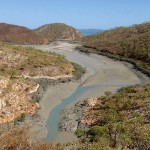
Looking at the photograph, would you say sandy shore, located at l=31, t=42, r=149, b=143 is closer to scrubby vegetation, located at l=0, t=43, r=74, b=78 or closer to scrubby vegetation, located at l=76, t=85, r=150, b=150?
scrubby vegetation, located at l=76, t=85, r=150, b=150

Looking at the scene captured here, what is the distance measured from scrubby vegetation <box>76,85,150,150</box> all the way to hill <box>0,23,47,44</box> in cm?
8664

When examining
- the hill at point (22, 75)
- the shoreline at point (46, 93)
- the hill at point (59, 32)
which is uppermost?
the hill at point (22, 75)

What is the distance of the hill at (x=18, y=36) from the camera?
137125 millimetres

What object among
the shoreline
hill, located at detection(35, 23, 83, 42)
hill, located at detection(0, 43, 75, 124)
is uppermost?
hill, located at detection(0, 43, 75, 124)

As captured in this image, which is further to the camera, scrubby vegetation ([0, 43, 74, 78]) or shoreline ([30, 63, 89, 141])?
scrubby vegetation ([0, 43, 74, 78])

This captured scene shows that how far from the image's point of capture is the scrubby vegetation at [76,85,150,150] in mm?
24719

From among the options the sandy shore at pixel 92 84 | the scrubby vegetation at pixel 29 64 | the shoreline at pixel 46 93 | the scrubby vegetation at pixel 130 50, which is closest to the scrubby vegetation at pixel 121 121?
the sandy shore at pixel 92 84

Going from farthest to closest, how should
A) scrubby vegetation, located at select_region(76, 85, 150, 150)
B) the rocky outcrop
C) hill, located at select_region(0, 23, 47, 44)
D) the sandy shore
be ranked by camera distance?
1. hill, located at select_region(0, 23, 47, 44)
2. the rocky outcrop
3. the sandy shore
4. scrubby vegetation, located at select_region(76, 85, 150, 150)

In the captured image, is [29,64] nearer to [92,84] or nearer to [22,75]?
[22,75]

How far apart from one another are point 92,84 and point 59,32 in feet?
400

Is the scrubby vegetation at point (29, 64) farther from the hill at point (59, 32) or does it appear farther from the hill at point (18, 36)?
the hill at point (59, 32)

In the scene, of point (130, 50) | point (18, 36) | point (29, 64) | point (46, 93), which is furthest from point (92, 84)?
point (18, 36)

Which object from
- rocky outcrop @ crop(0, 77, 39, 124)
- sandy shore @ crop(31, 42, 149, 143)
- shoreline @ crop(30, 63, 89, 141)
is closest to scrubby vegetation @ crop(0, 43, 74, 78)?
shoreline @ crop(30, 63, 89, 141)

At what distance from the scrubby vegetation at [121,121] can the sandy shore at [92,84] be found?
385cm
